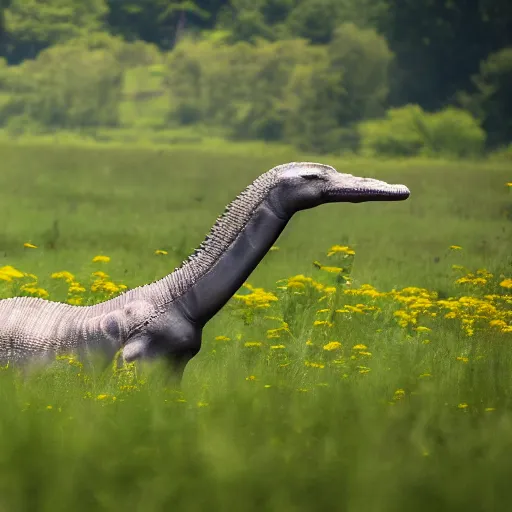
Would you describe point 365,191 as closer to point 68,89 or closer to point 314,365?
point 314,365

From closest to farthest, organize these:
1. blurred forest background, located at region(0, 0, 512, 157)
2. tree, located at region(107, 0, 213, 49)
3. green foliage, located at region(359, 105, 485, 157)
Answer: green foliage, located at region(359, 105, 485, 157), blurred forest background, located at region(0, 0, 512, 157), tree, located at region(107, 0, 213, 49)

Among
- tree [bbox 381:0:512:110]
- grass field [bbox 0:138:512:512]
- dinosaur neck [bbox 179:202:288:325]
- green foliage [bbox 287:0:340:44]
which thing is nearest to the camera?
grass field [bbox 0:138:512:512]

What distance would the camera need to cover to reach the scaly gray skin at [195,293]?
705cm

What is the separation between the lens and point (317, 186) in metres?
7.07

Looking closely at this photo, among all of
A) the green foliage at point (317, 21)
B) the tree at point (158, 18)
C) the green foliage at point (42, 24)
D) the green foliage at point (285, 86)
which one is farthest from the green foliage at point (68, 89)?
the green foliage at point (317, 21)

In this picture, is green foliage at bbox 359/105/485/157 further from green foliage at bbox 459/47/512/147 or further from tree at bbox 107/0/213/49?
tree at bbox 107/0/213/49

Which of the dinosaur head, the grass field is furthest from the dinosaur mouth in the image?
the grass field

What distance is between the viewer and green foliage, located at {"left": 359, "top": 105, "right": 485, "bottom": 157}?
A: 3772 centimetres

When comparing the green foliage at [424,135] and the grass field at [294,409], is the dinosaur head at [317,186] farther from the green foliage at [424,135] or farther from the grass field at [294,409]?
the green foliage at [424,135]

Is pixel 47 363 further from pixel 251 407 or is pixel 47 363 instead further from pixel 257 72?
pixel 257 72

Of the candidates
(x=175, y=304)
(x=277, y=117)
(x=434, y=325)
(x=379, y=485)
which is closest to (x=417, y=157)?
(x=277, y=117)

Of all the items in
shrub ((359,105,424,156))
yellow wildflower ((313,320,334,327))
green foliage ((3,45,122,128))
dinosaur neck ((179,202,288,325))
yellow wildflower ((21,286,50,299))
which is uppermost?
dinosaur neck ((179,202,288,325))

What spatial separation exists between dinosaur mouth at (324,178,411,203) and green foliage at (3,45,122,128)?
3715cm

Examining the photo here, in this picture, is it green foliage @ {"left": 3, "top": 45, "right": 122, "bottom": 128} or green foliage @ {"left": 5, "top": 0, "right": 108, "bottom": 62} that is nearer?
green foliage @ {"left": 3, "top": 45, "right": 122, "bottom": 128}
